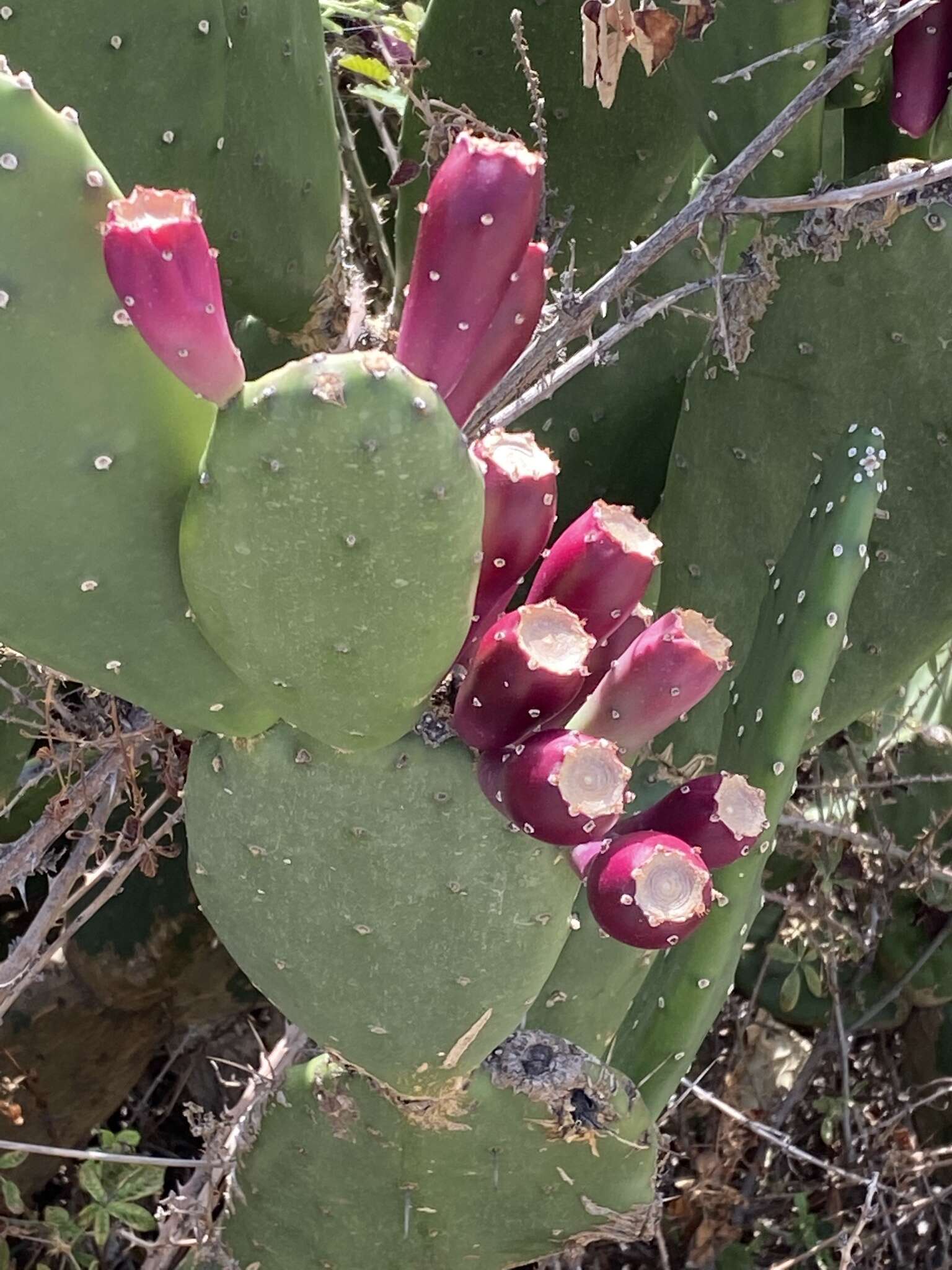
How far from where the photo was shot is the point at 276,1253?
1270 millimetres

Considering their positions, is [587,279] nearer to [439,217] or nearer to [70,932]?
[439,217]

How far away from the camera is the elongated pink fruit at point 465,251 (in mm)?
713

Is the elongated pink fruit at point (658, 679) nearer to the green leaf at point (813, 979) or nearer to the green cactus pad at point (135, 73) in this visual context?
the green cactus pad at point (135, 73)

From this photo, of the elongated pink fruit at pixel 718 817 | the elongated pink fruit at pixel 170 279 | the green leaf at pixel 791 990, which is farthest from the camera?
the green leaf at pixel 791 990

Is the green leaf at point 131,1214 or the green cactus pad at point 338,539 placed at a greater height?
the green cactus pad at point 338,539

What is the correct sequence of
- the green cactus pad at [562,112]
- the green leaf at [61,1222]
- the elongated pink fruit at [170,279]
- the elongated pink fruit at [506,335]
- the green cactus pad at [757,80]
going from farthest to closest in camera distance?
1. the green leaf at [61,1222]
2. the green cactus pad at [562,112]
3. the green cactus pad at [757,80]
4. the elongated pink fruit at [506,335]
5. the elongated pink fruit at [170,279]

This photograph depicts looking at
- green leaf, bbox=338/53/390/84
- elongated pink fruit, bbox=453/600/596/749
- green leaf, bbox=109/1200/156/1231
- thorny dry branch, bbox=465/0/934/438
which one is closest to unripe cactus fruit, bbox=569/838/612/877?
elongated pink fruit, bbox=453/600/596/749

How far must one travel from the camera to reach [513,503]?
0.87 meters

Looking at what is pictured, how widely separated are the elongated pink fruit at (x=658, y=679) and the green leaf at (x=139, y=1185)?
1063 mm

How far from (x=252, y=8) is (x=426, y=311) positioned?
667 millimetres

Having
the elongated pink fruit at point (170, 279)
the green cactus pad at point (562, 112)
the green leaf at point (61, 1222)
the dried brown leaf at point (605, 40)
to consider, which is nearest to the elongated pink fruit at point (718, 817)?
the elongated pink fruit at point (170, 279)

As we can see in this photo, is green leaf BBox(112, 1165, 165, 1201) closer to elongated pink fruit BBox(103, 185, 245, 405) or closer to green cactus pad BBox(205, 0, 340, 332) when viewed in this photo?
green cactus pad BBox(205, 0, 340, 332)

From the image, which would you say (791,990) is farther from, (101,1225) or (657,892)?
(657,892)

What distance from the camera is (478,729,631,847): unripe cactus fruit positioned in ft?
2.70
